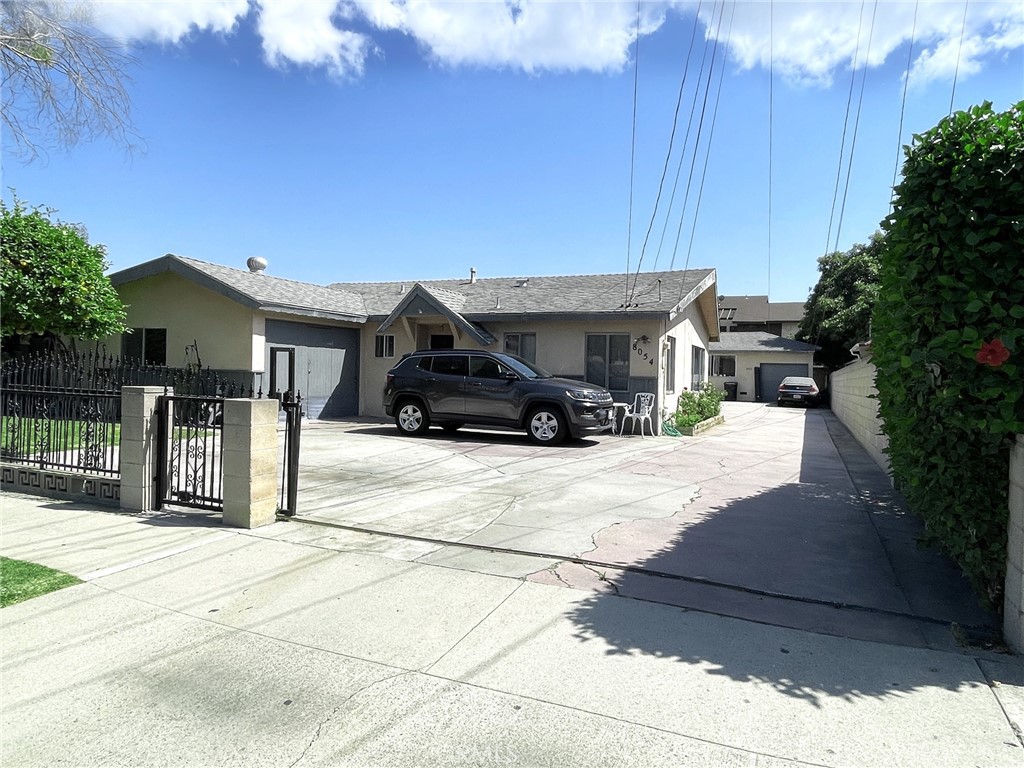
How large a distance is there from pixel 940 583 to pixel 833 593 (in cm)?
91

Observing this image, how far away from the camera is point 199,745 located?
2.65 meters

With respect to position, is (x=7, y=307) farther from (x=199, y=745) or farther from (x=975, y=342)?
(x=975, y=342)

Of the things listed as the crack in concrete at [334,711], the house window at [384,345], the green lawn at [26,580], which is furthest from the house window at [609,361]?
the crack in concrete at [334,711]

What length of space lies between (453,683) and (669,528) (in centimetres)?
340

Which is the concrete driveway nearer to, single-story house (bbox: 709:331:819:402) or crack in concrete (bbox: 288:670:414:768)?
crack in concrete (bbox: 288:670:414:768)

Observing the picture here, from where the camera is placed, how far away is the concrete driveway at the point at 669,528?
4227 millimetres

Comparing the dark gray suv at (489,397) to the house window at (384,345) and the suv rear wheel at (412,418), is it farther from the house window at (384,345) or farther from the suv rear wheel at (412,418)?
the house window at (384,345)

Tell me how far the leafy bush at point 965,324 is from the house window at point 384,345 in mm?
14889

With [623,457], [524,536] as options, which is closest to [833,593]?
[524,536]

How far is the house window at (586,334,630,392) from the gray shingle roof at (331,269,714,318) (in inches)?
34.6

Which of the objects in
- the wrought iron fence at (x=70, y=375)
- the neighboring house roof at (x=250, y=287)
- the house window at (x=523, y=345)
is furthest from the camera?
the house window at (x=523, y=345)

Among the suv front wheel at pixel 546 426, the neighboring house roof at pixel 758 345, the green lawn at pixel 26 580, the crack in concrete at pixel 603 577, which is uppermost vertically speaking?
the neighboring house roof at pixel 758 345

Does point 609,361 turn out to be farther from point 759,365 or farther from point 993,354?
point 759,365

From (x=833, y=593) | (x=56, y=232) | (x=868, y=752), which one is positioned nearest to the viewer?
(x=868, y=752)
